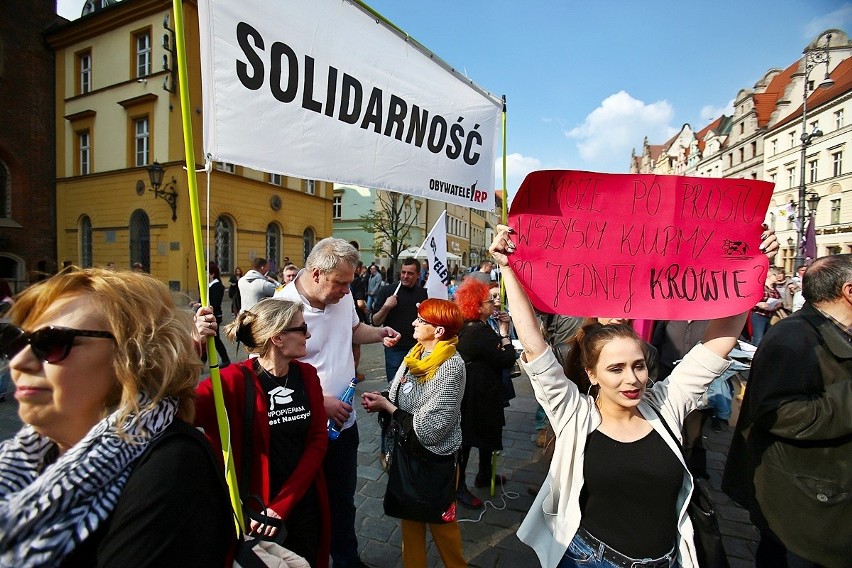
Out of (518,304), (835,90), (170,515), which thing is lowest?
(170,515)

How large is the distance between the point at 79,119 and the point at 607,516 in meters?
23.8

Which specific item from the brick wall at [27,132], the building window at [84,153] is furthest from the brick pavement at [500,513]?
the building window at [84,153]

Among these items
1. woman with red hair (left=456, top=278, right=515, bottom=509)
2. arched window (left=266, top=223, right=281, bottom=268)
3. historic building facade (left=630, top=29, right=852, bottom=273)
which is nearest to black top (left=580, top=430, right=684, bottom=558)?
woman with red hair (left=456, top=278, right=515, bottom=509)

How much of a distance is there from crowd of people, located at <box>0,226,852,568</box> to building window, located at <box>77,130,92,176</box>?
70.4ft

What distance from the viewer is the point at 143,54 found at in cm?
1644

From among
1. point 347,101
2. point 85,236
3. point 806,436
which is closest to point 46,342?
point 347,101

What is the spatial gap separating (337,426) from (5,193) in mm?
22889

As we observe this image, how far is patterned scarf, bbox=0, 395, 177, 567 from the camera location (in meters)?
0.82

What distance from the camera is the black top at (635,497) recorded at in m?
1.63

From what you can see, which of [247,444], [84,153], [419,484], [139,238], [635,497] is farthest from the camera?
[84,153]

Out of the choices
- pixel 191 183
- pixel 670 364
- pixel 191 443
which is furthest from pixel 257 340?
pixel 670 364

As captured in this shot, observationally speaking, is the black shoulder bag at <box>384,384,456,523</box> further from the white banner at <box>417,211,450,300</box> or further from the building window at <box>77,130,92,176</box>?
the building window at <box>77,130,92,176</box>

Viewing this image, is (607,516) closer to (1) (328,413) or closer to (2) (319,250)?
(1) (328,413)

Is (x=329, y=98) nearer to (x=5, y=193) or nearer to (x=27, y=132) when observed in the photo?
(x=5, y=193)
